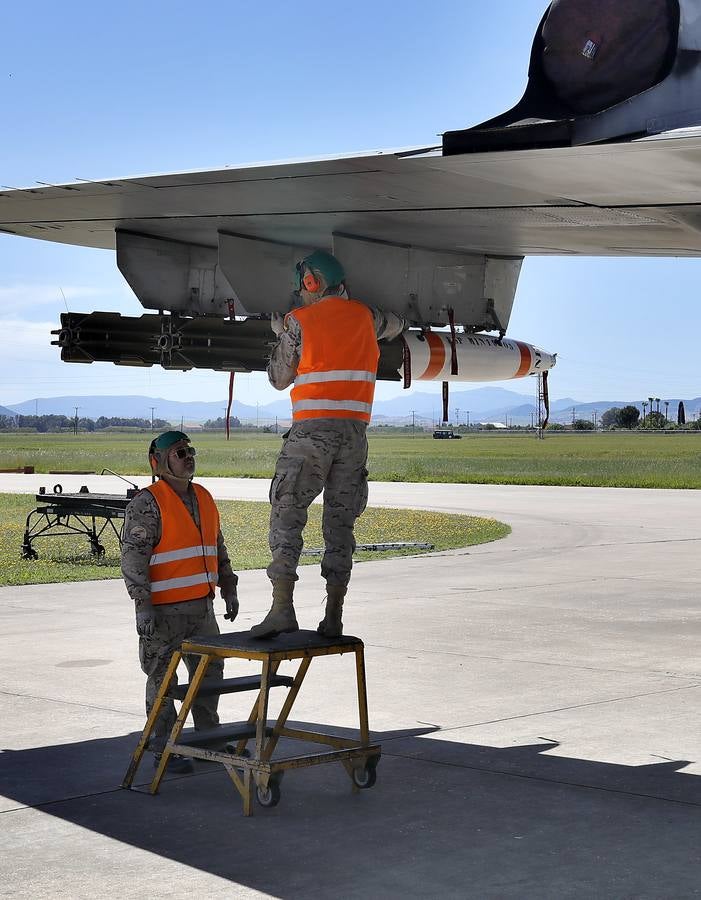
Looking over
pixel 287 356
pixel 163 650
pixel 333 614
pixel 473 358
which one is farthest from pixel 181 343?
pixel 333 614

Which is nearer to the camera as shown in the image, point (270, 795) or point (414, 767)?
point (270, 795)

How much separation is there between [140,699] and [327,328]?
12.3 feet

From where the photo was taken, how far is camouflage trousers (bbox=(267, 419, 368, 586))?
6855mm

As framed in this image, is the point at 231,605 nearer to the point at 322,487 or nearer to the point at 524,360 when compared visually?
the point at 322,487

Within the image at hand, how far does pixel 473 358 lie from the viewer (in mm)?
11547

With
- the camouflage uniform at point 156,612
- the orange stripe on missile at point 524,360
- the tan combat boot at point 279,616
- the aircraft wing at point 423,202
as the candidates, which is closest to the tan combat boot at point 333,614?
the tan combat boot at point 279,616

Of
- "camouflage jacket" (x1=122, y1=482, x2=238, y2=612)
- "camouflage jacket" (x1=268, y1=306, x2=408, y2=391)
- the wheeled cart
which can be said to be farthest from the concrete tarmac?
"camouflage jacket" (x1=268, y1=306, x2=408, y2=391)

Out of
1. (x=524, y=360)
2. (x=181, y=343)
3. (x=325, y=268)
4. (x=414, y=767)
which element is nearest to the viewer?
(x=325, y=268)

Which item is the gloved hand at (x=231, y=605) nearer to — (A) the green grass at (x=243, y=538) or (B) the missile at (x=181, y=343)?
(B) the missile at (x=181, y=343)

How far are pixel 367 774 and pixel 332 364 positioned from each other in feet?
7.74

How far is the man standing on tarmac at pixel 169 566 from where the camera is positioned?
712 centimetres

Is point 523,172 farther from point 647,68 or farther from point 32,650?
point 32,650

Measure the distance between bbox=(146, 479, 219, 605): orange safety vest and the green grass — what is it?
10438mm

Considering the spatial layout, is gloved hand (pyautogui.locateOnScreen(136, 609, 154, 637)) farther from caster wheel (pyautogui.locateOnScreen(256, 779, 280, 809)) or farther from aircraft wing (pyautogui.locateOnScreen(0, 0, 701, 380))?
aircraft wing (pyautogui.locateOnScreen(0, 0, 701, 380))
